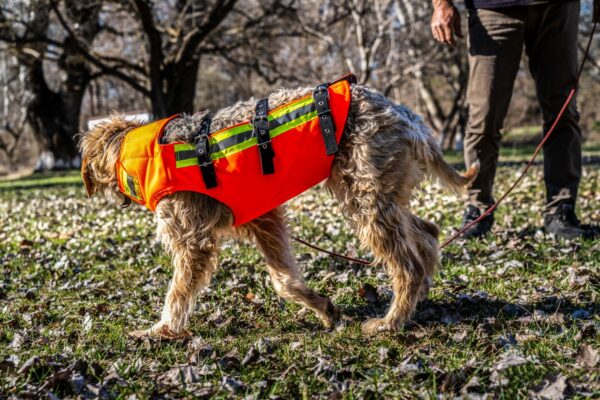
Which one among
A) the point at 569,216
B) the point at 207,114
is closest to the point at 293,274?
the point at 207,114

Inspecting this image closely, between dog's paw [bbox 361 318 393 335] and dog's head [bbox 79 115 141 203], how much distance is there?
1.91 metres

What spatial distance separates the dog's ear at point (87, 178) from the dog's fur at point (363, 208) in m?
0.18

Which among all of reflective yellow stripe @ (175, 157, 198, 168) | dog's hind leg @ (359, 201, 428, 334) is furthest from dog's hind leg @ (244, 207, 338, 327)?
reflective yellow stripe @ (175, 157, 198, 168)

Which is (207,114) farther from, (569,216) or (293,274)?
(569,216)

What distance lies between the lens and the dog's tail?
3695 mm

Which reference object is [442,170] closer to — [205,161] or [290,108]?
[290,108]

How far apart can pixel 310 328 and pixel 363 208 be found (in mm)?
841

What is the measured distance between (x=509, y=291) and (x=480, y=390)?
1.54 metres

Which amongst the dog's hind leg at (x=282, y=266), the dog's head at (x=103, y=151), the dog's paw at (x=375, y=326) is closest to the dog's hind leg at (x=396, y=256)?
the dog's paw at (x=375, y=326)

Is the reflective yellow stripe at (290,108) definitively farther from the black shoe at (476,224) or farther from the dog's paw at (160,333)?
the black shoe at (476,224)

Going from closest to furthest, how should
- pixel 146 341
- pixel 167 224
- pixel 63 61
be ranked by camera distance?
1. pixel 146 341
2. pixel 167 224
3. pixel 63 61

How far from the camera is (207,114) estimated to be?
3.80m

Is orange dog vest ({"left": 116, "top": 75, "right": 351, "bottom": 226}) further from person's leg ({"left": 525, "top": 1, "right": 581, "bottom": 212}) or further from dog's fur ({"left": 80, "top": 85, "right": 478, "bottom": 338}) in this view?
person's leg ({"left": 525, "top": 1, "right": 581, "bottom": 212})

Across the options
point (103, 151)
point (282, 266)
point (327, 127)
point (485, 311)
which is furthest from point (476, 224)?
point (103, 151)
